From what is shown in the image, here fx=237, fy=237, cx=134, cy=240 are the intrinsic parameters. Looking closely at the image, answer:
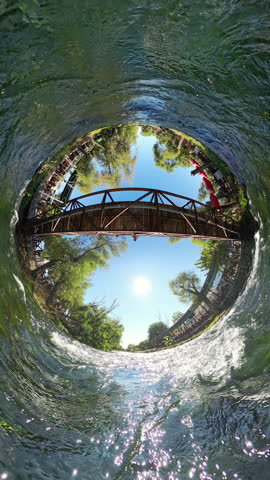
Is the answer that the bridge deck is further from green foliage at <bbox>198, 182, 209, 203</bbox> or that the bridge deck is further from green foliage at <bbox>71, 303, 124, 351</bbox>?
green foliage at <bbox>71, 303, 124, 351</bbox>

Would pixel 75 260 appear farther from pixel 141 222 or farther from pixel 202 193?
pixel 202 193

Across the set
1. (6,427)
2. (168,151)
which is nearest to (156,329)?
(168,151)

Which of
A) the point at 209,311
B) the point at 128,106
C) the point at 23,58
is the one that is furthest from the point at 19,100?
the point at 209,311

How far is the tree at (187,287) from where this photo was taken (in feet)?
36.7

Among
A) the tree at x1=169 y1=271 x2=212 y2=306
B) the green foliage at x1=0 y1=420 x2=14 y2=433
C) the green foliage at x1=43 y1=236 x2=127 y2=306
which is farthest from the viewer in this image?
the tree at x1=169 y1=271 x2=212 y2=306

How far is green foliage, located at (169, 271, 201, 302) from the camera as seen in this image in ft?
36.9

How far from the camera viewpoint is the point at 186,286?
11.5 m

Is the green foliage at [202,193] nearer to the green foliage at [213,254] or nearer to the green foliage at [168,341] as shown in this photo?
the green foliage at [213,254]

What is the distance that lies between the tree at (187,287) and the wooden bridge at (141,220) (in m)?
3.46

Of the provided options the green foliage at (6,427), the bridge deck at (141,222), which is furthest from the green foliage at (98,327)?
the green foliage at (6,427)

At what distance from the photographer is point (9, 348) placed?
3.94m

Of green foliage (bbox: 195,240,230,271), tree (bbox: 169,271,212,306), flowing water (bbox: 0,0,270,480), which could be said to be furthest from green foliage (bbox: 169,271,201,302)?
flowing water (bbox: 0,0,270,480)

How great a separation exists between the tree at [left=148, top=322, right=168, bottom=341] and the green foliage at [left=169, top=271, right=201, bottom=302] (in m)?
1.51

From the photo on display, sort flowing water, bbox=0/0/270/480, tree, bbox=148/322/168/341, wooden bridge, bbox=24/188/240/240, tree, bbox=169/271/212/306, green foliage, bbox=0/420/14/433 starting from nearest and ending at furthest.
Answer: flowing water, bbox=0/0/270/480, green foliage, bbox=0/420/14/433, wooden bridge, bbox=24/188/240/240, tree, bbox=148/322/168/341, tree, bbox=169/271/212/306
